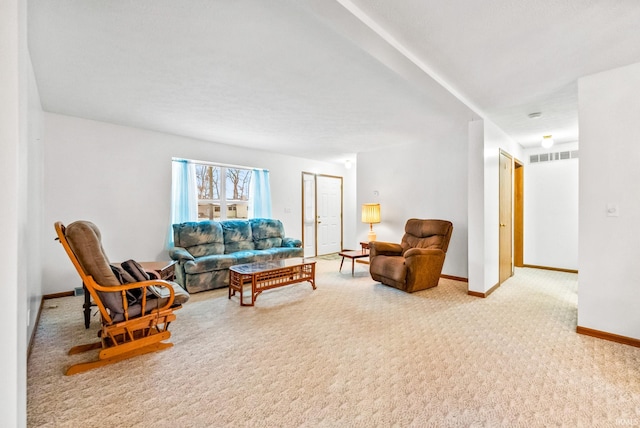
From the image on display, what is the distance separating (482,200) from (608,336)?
179 cm

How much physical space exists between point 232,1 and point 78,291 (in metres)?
4.14

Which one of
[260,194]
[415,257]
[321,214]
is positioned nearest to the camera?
[415,257]

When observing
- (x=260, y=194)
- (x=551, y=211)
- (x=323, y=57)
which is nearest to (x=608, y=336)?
(x=551, y=211)

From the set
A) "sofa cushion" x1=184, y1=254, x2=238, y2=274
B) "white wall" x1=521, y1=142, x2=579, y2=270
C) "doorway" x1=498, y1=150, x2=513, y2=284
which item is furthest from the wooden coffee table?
"white wall" x1=521, y1=142, x2=579, y2=270

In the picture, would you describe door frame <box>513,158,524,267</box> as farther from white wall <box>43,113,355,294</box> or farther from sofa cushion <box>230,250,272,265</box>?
white wall <box>43,113,355,294</box>

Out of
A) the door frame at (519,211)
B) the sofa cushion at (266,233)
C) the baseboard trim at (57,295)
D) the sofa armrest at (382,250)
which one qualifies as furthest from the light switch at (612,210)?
the baseboard trim at (57,295)

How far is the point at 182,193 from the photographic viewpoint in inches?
187

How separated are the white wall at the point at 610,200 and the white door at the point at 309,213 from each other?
16.2 feet

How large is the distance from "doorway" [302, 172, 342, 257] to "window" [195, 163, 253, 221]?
58.8 inches

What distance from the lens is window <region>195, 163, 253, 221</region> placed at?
517 centimetres

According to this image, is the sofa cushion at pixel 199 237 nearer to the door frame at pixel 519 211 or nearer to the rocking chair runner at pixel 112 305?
the rocking chair runner at pixel 112 305

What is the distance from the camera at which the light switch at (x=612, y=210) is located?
2.49m

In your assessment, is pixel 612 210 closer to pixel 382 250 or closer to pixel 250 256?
pixel 382 250

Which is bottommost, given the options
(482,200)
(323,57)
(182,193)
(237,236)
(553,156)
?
(237,236)
